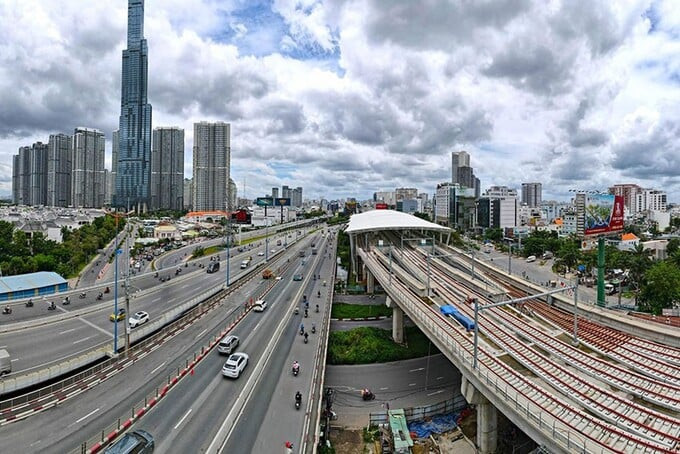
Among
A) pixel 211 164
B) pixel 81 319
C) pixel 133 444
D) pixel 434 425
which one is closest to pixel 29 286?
pixel 81 319

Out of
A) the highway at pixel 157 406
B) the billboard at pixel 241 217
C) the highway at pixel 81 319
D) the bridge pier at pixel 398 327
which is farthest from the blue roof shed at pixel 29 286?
the billboard at pixel 241 217

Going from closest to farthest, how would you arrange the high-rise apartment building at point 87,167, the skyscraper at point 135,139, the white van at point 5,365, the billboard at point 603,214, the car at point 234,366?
1. the car at point 234,366
2. the white van at point 5,365
3. the billboard at point 603,214
4. the skyscraper at point 135,139
5. the high-rise apartment building at point 87,167

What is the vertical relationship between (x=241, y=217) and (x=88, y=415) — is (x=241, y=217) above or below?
above

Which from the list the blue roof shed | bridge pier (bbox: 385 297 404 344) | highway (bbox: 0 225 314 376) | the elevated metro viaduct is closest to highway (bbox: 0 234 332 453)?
highway (bbox: 0 225 314 376)

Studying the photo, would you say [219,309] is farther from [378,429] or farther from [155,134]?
[155,134]

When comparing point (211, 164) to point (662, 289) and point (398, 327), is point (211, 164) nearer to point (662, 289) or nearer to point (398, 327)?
point (398, 327)

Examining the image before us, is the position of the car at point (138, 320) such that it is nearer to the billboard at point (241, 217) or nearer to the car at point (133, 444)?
the car at point (133, 444)

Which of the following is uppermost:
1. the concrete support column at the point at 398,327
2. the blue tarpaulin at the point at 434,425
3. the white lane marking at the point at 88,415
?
the white lane marking at the point at 88,415

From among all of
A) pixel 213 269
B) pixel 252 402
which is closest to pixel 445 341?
pixel 252 402
